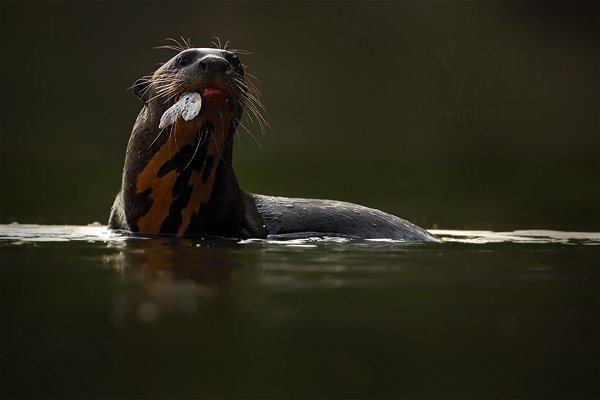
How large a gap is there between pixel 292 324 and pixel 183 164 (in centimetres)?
452

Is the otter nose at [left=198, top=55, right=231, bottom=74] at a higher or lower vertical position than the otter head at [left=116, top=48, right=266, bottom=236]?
higher

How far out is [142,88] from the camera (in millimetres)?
11156

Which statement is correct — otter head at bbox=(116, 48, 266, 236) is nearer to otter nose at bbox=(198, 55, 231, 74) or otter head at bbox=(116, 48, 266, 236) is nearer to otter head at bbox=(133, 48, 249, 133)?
otter head at bbox=(133, 48, 249, 133)

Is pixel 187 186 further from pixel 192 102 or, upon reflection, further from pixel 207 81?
pixel 207 81

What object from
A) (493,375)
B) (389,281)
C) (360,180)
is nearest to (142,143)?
(389,281)

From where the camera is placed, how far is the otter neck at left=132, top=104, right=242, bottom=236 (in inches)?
413

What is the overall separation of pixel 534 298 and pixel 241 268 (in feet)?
6.57

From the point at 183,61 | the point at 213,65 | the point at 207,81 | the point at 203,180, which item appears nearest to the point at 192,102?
the point at 207,81

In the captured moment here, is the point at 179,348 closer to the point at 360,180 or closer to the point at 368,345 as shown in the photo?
the point at 368,345

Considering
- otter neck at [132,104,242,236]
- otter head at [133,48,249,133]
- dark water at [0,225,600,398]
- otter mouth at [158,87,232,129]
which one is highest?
otter head at [133,48,249,133]

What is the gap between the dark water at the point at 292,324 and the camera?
201 inches

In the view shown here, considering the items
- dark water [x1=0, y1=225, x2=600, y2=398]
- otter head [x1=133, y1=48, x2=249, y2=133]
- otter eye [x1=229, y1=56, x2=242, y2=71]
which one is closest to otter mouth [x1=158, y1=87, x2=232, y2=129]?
otter head [x1=133, y1=48, x2=249, y2=133]

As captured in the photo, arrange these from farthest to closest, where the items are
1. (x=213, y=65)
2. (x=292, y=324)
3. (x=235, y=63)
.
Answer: (x=235, y=63) < (x=213, y=65) < (x=292, y=324)

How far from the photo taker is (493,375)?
5.27 meters
